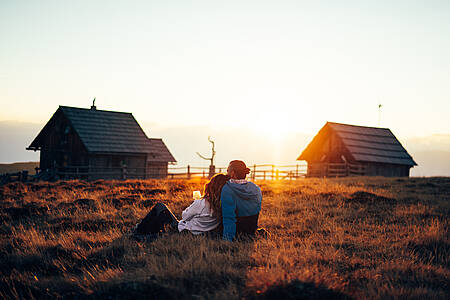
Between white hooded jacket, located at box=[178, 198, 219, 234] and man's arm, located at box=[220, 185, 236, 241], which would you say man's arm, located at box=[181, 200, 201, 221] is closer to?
white hooded jacket, located at box=[178, 198, 219, 234]

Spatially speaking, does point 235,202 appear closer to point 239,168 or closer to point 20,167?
point 239,168

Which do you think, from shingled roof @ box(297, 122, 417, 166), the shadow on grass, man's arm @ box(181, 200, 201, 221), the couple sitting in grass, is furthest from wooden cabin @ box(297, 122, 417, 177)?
the shadow on grass

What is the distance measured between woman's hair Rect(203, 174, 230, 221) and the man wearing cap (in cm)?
12

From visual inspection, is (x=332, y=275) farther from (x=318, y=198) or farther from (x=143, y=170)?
(x=143, y=170)

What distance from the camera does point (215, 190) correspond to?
244 inches

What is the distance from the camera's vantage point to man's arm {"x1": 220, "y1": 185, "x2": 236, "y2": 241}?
604 cm

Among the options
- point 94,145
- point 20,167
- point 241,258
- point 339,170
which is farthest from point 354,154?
point 20,167

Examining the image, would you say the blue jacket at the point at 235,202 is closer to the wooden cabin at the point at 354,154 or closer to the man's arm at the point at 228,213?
the man's arm at the point at 228,213

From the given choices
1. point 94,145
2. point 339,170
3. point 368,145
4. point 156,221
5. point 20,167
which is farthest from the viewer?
point 20,167

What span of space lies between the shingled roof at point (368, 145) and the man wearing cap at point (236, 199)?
27598 millimetres

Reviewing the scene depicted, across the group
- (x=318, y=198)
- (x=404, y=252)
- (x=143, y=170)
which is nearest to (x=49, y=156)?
(x=143, y=170)

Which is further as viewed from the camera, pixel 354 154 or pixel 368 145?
pixel 368 145

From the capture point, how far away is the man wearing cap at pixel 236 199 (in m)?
6.06

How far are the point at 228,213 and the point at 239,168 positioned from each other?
730mm
